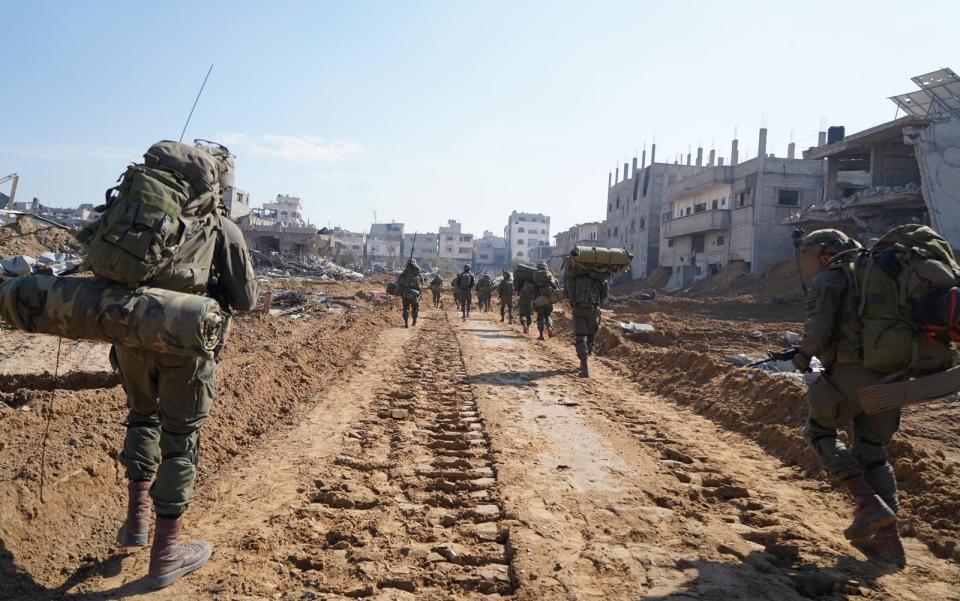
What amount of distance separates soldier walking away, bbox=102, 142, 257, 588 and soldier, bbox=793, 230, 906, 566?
330cm

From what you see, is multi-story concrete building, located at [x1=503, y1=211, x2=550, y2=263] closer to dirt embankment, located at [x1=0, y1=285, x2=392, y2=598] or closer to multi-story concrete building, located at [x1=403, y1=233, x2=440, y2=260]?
multi-story concrete building, located at [x1=403, y1=233, x2=440, y2=260]

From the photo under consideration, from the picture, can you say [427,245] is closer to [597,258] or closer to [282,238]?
[282,238]

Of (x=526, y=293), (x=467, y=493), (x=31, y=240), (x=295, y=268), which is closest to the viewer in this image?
(x=467, y=493)

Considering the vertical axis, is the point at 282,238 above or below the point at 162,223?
above

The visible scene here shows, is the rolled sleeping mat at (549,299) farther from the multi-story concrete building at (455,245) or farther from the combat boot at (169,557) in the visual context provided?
the multi-story concrete building at (455,245)

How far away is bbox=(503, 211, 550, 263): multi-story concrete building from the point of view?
131 m

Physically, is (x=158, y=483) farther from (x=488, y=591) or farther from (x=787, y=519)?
(x=787, y=519)

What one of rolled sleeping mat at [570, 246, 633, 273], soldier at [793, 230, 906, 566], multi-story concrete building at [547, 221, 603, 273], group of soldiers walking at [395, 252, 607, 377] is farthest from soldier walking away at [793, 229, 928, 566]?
multi-story concrete building at [547, 221, 603, 273]

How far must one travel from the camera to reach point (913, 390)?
11.3 feet

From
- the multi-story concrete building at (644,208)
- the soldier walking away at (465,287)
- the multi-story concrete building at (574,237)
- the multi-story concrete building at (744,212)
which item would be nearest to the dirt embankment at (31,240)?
the soldier walking away at (465,287)

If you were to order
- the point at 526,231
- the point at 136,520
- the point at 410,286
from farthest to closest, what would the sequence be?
the point at 526,231 → the point at 410,286 → the point at 136,520

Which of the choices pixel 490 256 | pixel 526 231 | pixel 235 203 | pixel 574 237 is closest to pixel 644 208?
pixel 574 237

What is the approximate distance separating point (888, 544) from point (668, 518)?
1190mm

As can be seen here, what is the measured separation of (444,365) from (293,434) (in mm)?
4769
